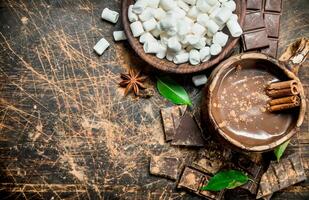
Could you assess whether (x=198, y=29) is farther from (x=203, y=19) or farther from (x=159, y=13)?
(x=159, y=13)

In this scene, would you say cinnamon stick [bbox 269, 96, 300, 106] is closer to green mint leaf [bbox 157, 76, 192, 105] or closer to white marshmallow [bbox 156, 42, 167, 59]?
green mint leaf [bbox 157, 76, 192, 105]

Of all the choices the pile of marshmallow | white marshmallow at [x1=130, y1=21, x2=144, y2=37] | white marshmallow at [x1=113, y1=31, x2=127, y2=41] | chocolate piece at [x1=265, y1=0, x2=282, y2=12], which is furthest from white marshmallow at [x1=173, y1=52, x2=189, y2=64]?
chocolate piece at [x1=265, y1=0, x2=282, y2=12]

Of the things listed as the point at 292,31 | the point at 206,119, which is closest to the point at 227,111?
the point at 206,119

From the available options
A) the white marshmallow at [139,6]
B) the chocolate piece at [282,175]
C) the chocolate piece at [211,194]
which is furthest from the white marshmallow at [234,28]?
the chocolate piece at [211,194]

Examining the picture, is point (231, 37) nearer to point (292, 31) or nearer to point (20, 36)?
point (292, 31)

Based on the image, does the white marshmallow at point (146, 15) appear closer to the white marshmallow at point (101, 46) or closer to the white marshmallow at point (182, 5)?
the white marshmallow at point (182, 5)
